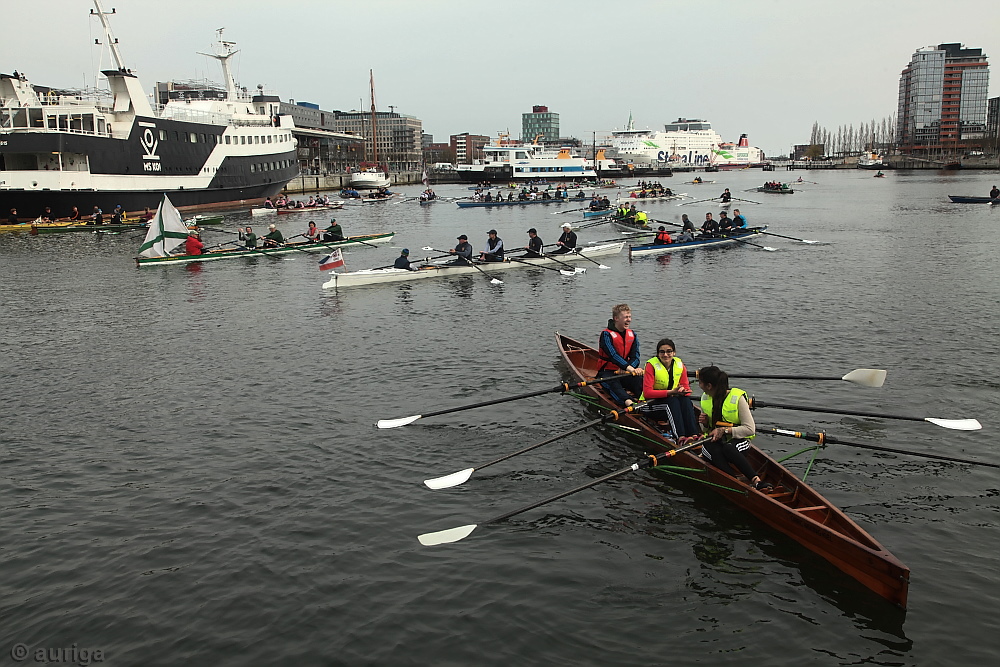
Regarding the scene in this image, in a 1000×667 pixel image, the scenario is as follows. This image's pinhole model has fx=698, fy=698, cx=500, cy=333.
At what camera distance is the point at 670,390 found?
11.4 metres

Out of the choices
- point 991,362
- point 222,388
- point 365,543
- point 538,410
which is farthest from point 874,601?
point 222,388

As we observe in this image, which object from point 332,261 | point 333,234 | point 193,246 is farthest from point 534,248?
point 193,246

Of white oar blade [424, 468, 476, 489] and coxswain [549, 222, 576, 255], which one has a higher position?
coxswain [549, 222, 576, 255]

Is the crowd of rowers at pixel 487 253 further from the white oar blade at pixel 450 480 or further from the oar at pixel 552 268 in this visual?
the white oar blade at pixel 450 480

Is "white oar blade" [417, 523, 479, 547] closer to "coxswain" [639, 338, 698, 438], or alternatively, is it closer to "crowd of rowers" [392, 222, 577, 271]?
"coxswain" [639, 338, 698, 438]

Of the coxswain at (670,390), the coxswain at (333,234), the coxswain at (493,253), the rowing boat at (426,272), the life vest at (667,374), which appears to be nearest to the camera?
the coxswain at (670,390)

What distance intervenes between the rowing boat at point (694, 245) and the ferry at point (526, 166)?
92.5m

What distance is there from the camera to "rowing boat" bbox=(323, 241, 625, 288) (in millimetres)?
27531

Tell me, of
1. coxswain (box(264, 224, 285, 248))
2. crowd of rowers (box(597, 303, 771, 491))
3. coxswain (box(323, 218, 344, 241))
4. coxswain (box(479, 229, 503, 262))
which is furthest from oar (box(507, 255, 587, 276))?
crowd of rowers (box(597, 303, 771, 491))

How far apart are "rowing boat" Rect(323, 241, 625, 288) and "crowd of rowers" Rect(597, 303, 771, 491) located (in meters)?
15.9

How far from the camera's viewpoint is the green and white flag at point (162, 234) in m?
33.4

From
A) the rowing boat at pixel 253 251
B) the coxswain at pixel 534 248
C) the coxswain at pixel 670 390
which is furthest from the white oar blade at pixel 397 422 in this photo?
the rowing boat at pixel 253 251

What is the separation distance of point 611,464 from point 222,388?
9347mm

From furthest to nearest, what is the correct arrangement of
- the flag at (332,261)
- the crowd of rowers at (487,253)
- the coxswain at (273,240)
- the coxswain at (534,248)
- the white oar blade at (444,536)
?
the coxswain at (273,240)
the coxswain at (534,248)
the crowd of rowers at (487,253)
the flag at (332,261)
the white oar blade at (444,536)
